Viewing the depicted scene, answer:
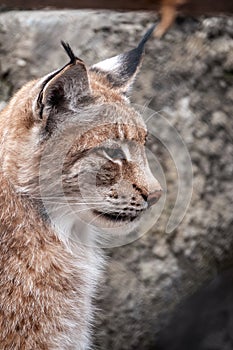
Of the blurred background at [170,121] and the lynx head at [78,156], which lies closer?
the lynx head at [78,156]

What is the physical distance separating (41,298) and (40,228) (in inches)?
8.8

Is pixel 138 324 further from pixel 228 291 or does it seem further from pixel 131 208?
pixel 131 208

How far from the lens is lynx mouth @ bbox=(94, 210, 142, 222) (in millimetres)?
3230

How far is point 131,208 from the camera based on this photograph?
319 centimetres

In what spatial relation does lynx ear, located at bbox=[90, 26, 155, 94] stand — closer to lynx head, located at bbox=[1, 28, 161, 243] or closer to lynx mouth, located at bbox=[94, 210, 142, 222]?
lynx head, located at bbox=[1, 28, 161, 243]

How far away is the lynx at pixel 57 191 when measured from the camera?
3146 millimetres

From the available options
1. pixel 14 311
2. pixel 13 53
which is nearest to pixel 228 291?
pixel 14 311

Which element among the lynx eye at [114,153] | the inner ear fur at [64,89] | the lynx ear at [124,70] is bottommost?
the lynx eye at [114,153]

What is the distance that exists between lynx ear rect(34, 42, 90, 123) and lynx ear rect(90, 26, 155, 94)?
0.93 feet

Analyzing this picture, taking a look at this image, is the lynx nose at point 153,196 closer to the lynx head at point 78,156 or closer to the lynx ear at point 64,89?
the lynx head at point 78,156

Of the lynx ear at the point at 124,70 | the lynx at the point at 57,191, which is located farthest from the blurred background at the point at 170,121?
the lynx at the point at 57,191

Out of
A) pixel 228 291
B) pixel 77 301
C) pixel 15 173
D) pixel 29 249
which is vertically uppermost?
pixel 15 173

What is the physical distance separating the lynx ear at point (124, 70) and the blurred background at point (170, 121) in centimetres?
58

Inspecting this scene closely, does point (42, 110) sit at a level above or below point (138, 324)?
above
